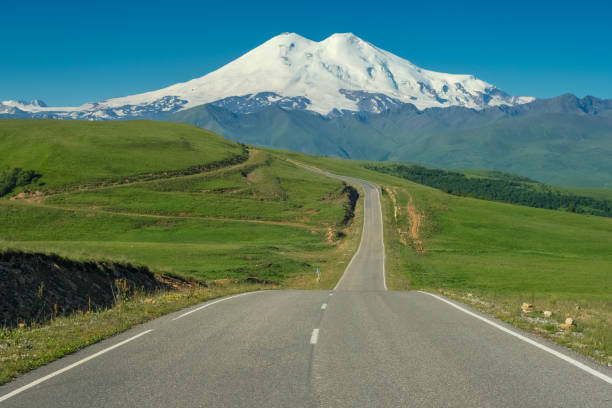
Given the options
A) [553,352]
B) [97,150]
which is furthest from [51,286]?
[97,150]

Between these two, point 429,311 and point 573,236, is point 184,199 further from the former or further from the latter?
point 429,311

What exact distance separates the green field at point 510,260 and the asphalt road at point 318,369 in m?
2.32

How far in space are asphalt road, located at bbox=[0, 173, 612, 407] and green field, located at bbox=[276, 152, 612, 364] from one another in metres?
2.32

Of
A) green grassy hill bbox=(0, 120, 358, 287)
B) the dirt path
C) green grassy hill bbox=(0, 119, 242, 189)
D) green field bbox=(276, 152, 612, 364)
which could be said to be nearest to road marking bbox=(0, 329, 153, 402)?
green field bbox=(276, 152, 612, 364)

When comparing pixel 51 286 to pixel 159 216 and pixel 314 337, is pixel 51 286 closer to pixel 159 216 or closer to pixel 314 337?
pixel 314 337

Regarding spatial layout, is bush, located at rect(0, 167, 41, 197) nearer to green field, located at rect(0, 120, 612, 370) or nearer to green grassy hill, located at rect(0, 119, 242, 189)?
green grassy hill, located at rect(0, 119, 242, 189)

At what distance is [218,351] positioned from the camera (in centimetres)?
1127

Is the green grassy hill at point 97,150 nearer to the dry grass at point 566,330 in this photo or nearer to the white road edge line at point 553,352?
the dry grass at point 566,330

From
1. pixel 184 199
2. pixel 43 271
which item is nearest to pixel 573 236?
pixel 184 199

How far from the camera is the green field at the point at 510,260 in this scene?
18641 millimetres

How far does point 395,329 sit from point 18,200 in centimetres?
9472

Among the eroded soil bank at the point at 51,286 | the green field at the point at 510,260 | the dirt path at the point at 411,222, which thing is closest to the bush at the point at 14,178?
the green field at the point at 510,260

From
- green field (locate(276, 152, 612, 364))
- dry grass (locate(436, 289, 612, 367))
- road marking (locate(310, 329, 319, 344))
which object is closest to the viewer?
dry grass (locate(436, 289, 612, 367))

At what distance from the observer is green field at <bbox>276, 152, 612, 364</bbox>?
18641 mm
